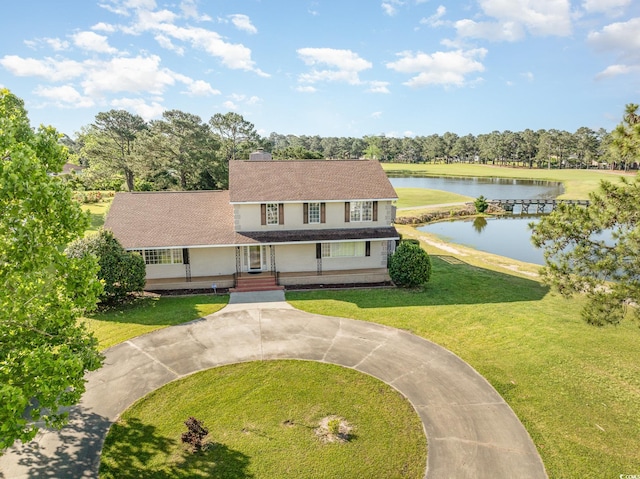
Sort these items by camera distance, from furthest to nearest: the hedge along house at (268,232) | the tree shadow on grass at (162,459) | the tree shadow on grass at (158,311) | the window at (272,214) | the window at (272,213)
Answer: the window at (272,213) → the window at (272,214) → the hedge along house at (268,232) → the tree shadow on grass at (158,311) → the tree shadow on grass at (162,459)

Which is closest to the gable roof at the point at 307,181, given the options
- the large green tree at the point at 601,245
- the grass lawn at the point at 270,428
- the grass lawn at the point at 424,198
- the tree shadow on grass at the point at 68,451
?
the grass lawn at the point at 270,428

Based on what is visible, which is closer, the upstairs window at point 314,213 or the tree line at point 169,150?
the upstairs window at point 314,213

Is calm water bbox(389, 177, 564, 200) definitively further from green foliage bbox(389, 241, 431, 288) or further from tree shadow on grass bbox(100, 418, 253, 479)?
tree shadow on grass bbox(100, 418, 253, 479)

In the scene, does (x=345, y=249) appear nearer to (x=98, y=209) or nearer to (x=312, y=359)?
(x=312, y=359)

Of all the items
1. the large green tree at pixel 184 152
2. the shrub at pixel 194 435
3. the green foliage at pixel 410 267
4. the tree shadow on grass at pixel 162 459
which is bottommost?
the tree shadow on grass at pixel 162 459

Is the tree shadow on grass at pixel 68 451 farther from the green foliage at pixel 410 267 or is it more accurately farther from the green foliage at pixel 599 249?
the green foliage at pixel 410 267

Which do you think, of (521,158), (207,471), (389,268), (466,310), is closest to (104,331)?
(207,471)

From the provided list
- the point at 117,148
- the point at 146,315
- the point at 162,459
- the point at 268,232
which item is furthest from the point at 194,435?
the point at 117,148

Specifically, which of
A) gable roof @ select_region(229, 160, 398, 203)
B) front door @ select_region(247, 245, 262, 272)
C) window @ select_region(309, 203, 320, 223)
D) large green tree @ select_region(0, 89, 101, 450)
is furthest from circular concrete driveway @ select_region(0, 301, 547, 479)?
gable roof @ select_region(229, 160, 398, 203)
